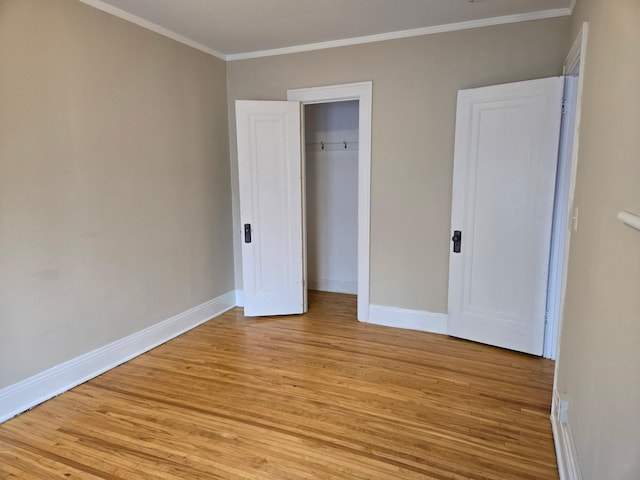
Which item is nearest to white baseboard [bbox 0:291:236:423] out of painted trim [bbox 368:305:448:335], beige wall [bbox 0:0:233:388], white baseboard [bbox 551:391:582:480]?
beige wall [bbox 0:0:233:388]

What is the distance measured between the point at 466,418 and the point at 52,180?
2.99 m

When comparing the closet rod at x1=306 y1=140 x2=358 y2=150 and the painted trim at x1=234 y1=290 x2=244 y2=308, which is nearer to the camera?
the painted trim at x1=234 y1=290 x2=244 y2=308

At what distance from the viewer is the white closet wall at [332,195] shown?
480 centimetres

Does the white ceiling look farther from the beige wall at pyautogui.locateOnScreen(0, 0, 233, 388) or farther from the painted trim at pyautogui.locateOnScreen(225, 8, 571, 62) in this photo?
the beige wall at pyautogui.locateOnScreen(0, 0, 233, 388)

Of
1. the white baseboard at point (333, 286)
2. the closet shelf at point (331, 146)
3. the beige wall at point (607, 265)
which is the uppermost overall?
the closet shelf at point (331, 146)

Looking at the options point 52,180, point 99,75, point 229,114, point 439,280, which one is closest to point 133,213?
point 52,180

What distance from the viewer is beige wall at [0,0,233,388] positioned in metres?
2.39

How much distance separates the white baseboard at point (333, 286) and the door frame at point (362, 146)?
40.2 inches

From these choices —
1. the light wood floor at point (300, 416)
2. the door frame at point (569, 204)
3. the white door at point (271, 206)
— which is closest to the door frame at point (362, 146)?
the white door at point (271, 206)

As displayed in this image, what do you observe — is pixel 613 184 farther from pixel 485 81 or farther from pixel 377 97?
pixel 377 97

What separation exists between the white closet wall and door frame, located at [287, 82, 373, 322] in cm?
93

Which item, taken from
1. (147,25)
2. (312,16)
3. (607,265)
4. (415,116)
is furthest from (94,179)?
(607,265)

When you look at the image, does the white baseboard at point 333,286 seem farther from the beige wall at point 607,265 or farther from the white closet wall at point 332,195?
the beige wall at point 607,265

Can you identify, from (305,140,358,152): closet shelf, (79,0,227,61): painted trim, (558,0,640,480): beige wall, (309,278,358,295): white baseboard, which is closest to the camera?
(558,0,640,480): beige wall
